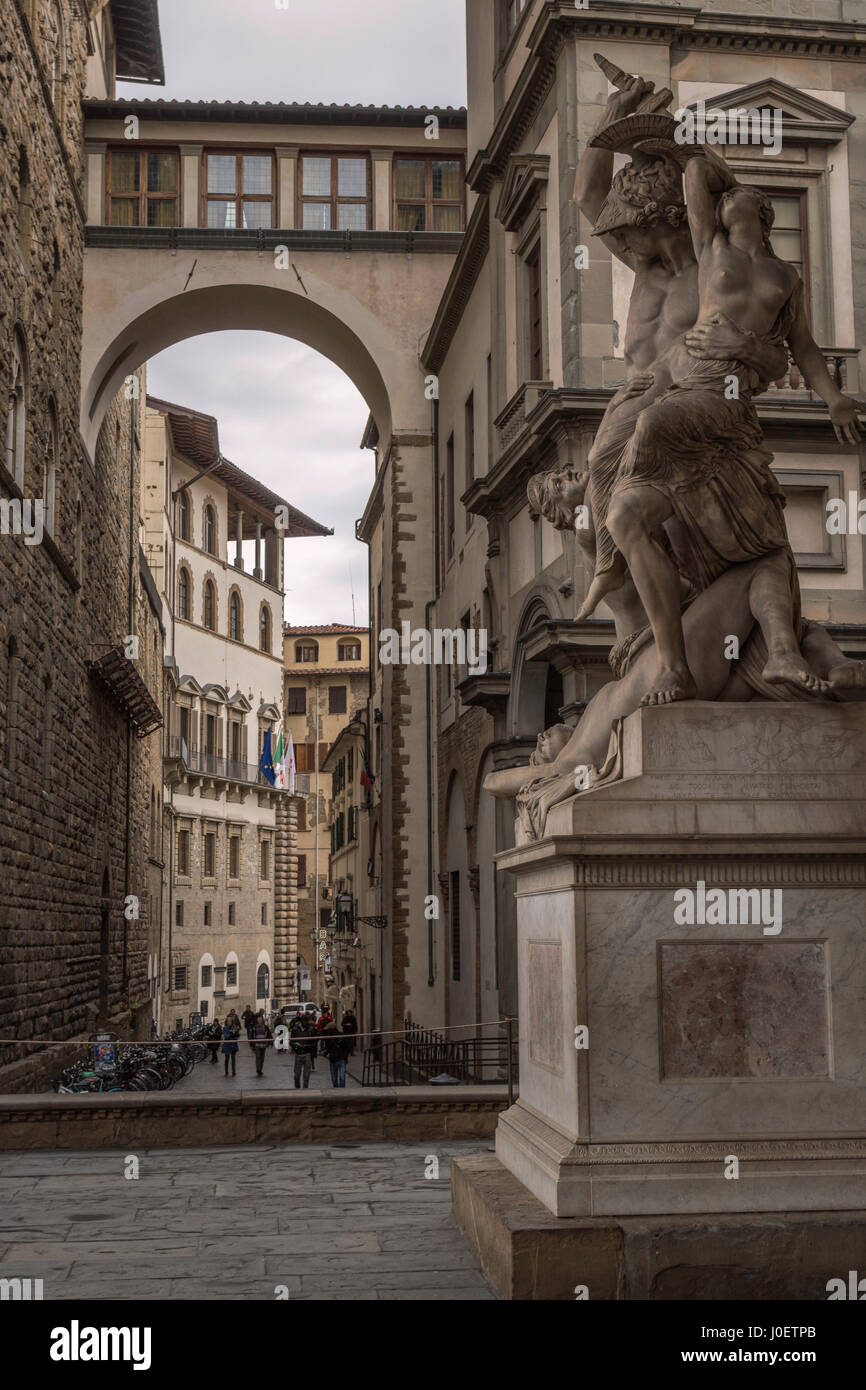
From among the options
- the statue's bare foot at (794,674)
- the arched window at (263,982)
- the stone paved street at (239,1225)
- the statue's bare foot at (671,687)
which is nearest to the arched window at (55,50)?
the stone paved street at (239,1225)

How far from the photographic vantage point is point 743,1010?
212 inches

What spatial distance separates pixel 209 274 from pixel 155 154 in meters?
2.48

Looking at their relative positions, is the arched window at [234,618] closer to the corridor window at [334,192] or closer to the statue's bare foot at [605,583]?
the corridor window at [334,192]

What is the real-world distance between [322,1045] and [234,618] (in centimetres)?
2805

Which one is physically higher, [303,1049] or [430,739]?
[430,739]

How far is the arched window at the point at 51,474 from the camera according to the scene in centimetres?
2184

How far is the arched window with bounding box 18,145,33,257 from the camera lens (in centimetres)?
2006

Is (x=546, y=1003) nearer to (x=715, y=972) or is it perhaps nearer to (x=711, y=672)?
(x=715, y=972)

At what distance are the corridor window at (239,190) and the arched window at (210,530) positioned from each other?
2804 centimetres

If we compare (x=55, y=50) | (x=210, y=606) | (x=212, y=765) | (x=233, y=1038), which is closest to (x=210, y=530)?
(x=210, y=606)

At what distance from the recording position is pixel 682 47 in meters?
18.2
